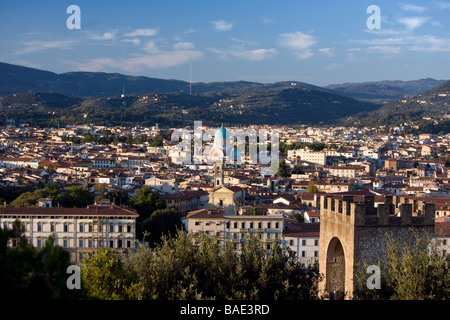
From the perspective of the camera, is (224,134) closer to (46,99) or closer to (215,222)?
(215,222)

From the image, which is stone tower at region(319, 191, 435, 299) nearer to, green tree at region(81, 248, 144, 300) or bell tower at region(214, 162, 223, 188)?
green tree at region(81, 248, 144, 300)

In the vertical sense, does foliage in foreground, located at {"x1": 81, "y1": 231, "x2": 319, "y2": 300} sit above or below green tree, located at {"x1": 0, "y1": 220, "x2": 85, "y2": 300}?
below

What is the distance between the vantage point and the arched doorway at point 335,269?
12.9 metres

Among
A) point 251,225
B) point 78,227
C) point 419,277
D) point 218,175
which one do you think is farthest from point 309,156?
point 419,277

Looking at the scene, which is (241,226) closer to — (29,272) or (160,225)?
(160,225)

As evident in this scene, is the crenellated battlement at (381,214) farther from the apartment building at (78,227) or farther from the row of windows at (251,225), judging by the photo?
the apartment building at (78,227)

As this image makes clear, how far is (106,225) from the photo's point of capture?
2755 centimetres

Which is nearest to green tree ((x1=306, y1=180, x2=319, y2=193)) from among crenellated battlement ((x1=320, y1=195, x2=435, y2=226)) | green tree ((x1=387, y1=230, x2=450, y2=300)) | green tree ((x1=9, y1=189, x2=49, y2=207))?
green tree ((x1=9, y1=189, x2=49, y2=207))

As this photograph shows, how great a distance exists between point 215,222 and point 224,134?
145ft

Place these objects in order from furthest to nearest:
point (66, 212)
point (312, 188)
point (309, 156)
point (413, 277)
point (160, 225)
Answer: point (309, 156) → point (312, 188) → point (160, 225) → point (66, 212) → point (413, 277)

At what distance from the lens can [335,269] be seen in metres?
13.1

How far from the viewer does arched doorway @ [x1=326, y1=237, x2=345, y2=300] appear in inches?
509

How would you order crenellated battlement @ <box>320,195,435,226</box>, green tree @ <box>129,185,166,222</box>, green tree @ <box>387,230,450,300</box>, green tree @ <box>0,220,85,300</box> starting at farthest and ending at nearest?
green tree @ <box>129,185,166,222</box> → crenellated battlement @ <box>320,195,435,226</box> → green tree @ <box>387,230,450,300</box> → green tree @ <box>0,220,85,300</box>
